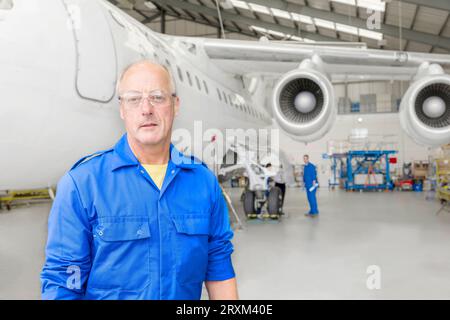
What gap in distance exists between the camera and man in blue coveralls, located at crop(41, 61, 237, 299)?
1182 mm

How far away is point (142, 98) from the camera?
1.27 metres

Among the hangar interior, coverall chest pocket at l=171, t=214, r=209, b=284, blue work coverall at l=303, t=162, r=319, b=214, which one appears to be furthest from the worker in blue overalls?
coverall chest pocket at l=171, t=214, r=209, b=284

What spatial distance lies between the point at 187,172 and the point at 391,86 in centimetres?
2886

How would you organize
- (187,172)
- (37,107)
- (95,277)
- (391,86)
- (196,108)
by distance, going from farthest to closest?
(391,86), (196,108), (37,107), (187,172), (95,277)

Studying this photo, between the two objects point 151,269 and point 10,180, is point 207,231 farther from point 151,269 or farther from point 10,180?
point 10,180

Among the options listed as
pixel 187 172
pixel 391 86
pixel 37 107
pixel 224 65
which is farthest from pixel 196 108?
pixel 391 86

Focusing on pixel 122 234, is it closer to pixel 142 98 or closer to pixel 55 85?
pixel 142 98

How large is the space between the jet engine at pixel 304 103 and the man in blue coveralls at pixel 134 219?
3.82 m

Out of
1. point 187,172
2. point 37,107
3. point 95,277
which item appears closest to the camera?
point 95,277

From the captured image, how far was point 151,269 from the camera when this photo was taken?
123 cm

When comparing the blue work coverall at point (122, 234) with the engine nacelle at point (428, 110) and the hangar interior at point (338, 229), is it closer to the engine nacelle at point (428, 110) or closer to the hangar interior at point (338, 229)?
the hangar interior at point (338, 229)

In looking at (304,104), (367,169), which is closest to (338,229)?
(304,104)

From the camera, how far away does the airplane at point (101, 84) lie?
226 centimetres

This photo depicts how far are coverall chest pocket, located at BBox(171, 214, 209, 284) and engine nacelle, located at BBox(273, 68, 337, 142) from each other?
3.86m
